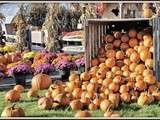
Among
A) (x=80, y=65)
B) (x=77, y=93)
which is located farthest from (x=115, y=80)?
(x=80, y=65)

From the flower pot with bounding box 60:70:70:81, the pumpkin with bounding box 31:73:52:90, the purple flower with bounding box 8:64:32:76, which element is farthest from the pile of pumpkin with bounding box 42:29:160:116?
the purple flower with bounding box 8:64:32:76

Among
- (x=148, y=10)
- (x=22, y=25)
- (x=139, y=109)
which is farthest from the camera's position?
(x=22, y=25)

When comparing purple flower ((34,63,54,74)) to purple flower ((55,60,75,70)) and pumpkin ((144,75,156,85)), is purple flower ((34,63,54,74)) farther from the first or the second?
pumpkin ((144,75,156,85))

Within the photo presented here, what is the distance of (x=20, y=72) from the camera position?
9.88 metres

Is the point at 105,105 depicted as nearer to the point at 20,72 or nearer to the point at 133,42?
the point at 133,42

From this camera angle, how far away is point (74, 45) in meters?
19.1

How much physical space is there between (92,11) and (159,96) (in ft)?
16.2

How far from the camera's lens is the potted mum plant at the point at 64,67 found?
10523mm

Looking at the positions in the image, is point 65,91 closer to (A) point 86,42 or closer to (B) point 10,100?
(B) point 10,100

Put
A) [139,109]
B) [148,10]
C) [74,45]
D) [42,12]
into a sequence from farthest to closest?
[42,12], [74,45], [148,10], [139,109]

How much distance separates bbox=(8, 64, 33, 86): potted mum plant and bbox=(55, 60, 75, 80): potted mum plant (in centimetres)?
72

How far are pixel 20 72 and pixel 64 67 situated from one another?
1.02m

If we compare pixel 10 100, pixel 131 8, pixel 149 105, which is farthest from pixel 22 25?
pixel 149 105

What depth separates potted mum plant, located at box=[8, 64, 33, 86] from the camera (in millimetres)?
9883
